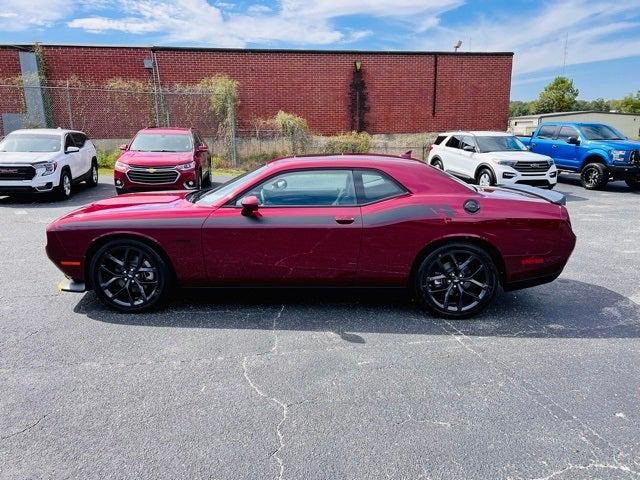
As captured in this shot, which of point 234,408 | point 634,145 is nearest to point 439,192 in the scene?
point 234,408

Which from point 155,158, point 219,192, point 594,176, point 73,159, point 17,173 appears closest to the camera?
point 219,192

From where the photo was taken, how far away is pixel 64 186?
10633 mm

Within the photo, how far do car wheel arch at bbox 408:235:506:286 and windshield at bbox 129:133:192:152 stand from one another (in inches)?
323

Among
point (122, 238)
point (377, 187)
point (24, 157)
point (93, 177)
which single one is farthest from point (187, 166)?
point (377, 187)

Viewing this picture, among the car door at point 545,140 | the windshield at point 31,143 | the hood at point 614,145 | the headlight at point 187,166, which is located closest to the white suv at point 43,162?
the windshield at point 31,143

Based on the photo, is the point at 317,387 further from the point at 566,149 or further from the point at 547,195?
the point at 566,149

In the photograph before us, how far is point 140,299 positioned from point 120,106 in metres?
15.8

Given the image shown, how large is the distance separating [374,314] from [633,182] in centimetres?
1261

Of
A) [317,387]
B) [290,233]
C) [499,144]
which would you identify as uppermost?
[499,144]

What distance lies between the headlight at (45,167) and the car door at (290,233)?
7.68m

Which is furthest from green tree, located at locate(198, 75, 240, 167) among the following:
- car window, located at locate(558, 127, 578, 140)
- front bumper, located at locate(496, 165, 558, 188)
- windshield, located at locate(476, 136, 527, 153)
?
car window, located at locate(558, 127, 578, 140)

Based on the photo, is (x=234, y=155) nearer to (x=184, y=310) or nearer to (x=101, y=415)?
(x=184, y=310)

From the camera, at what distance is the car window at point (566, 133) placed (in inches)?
569

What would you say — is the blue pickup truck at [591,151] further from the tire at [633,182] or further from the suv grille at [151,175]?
the suv grille at [151,175]
